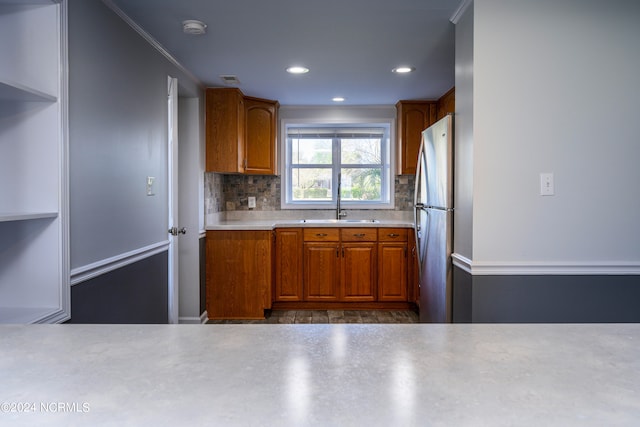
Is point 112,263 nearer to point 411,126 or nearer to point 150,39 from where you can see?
point 150,39

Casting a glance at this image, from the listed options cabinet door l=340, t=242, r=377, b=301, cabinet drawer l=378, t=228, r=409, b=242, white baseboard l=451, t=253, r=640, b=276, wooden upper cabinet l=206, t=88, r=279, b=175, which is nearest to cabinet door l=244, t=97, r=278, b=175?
wooden upper cabinet l=206, t=88, r=279, b=175

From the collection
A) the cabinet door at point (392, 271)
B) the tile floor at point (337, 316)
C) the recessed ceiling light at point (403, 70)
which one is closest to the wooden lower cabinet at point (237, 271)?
the tile floor at point (337, 316)

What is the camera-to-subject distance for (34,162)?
1.64 m

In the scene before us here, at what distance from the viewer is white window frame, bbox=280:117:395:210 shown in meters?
4.65

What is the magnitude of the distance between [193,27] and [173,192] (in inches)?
46.1

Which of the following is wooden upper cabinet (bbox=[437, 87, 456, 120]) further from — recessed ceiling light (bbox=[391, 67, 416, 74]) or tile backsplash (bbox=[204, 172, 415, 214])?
tile backsplash (bbox=[204, 172, 415, 214])

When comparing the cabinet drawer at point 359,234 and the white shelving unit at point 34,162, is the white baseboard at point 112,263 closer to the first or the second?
the white shelving unit at point 34,162

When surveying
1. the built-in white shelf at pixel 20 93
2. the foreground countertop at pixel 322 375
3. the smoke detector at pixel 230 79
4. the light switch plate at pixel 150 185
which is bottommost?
the foreground countertop at pixel 322 375

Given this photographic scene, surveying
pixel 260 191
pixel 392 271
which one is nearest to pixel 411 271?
pixel 392 271

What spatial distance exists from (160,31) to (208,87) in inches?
51.8

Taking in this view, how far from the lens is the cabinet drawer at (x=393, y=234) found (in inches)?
165

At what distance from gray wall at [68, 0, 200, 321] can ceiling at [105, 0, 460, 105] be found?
0.23m

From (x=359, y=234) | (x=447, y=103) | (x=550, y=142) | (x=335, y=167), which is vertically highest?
(x=447, y=103)

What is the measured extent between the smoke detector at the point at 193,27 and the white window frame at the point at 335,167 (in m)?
2.25
